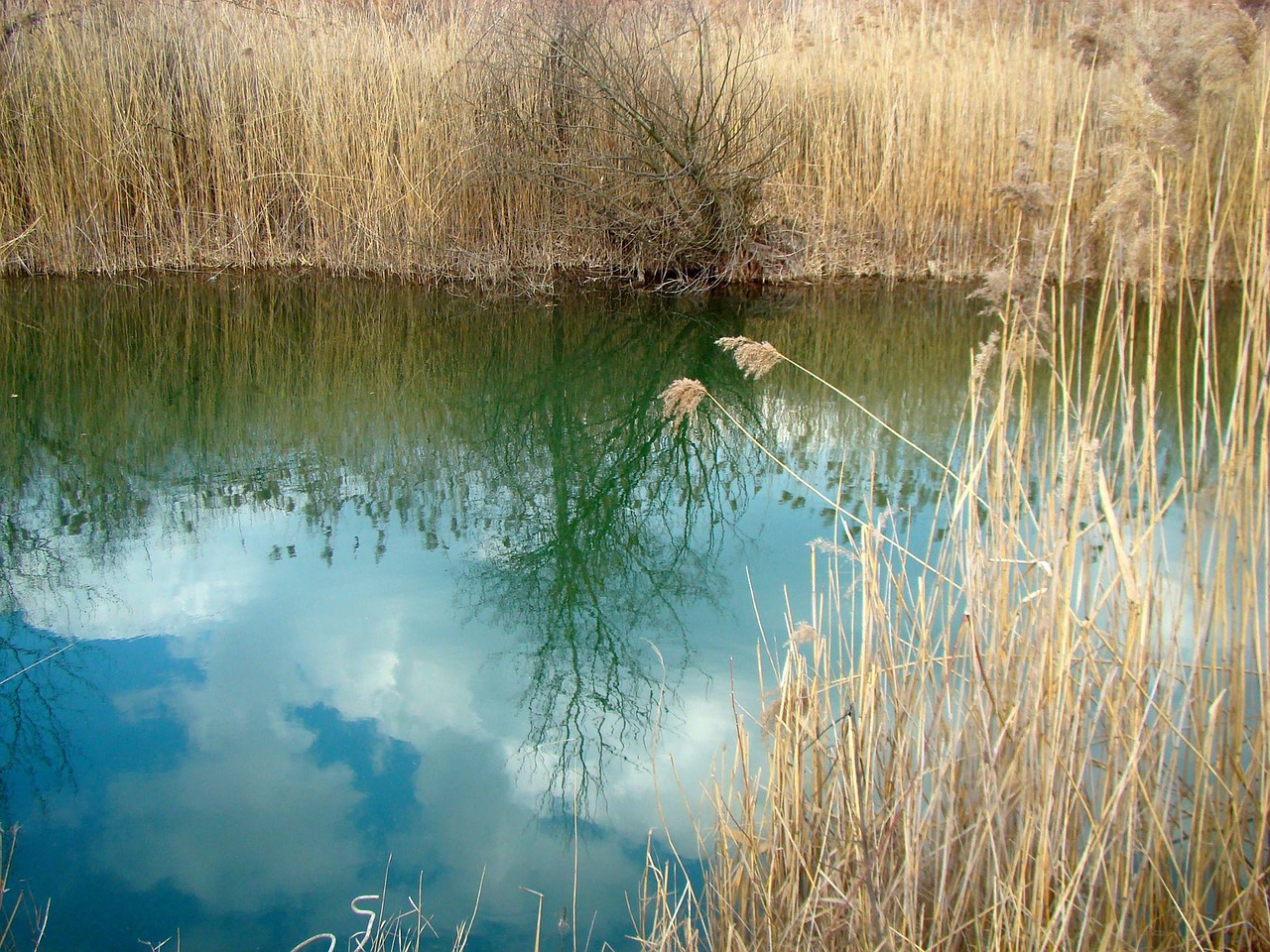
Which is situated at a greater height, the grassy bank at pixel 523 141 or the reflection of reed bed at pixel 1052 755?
the grassy bank at pixel 523 141

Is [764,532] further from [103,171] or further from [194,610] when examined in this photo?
[103,171]

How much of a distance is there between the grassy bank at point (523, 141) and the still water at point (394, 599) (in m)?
1.19

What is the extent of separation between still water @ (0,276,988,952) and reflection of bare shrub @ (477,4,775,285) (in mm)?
1151

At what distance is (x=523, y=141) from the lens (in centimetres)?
643

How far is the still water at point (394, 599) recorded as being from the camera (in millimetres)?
1979

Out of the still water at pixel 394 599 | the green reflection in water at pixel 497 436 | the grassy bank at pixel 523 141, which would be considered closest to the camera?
the still water at pixel 394 599

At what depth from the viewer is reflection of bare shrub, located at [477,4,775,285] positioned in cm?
607

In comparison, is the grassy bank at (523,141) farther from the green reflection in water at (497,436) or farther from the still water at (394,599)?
the still water at (394,599)

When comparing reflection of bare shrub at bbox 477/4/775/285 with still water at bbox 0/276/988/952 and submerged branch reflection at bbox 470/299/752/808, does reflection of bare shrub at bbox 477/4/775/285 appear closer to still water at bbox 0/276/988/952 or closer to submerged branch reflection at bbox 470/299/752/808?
still water at bbox 0/276/988/952

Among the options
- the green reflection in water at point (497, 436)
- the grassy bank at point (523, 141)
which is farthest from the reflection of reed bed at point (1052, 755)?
the grassy bank at point (523, 141)

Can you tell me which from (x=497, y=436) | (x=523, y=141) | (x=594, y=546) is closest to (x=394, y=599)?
(x=594, y=546)

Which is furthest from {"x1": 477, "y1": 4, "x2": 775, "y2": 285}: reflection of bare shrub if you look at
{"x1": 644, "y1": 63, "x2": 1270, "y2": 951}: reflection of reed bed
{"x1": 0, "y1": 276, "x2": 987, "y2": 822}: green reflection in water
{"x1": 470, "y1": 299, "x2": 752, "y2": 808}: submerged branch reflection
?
{"x1": 644, "y1": 63, "x2": 1270, "y2": 951}: reflection of reed bed

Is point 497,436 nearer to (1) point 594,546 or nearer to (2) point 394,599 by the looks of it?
(1) point 594,546

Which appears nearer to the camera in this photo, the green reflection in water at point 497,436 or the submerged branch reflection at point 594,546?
the submerged branch reflection at point 594,546
